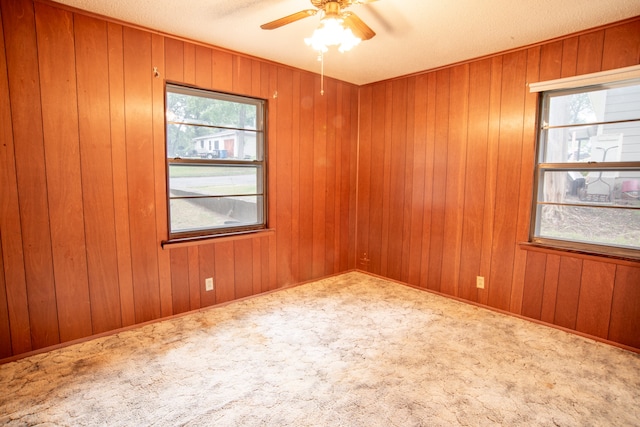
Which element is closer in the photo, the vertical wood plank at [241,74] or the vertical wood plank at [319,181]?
the vertical wood plank at [241,74]

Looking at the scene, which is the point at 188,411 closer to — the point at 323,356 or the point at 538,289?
the point at 323,356

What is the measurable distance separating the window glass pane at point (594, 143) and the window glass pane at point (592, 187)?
0.38 feet

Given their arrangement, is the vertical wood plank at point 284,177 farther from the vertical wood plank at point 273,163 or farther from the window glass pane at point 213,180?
the window glass pane at point 213,180

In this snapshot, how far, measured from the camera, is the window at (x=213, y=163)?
123 inches

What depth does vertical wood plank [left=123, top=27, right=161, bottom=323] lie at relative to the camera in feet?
9.15

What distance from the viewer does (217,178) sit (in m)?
3.41

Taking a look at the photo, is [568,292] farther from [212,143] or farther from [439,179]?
[212,143]

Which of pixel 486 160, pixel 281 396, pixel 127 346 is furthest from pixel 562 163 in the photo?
pixel 127 346

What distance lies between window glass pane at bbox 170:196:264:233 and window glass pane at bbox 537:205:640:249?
281 centimetres

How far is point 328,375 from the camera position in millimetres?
2277

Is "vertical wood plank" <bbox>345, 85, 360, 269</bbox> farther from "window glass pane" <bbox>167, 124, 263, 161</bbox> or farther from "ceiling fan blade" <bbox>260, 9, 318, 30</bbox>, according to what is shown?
"ceiling fan blade" <bbox>260, 9, 318, 30</bbox>

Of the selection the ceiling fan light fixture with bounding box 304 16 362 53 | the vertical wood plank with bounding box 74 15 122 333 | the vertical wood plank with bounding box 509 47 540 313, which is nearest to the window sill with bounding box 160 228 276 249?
the vertical wood plank with bounding box 74 15 122 333

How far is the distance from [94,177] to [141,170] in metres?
0.34

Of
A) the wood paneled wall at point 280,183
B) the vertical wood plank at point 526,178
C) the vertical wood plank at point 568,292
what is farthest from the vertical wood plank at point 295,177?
the vertical wood plank at point 568,292
